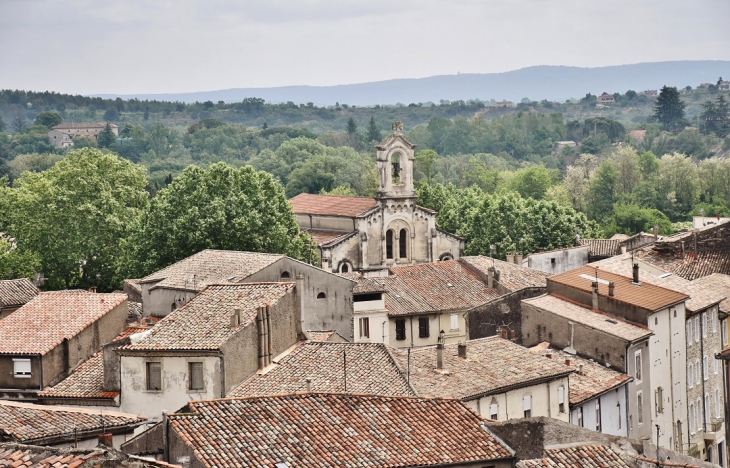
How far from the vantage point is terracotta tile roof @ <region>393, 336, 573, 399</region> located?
3593 centimetres

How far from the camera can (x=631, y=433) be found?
140 feet

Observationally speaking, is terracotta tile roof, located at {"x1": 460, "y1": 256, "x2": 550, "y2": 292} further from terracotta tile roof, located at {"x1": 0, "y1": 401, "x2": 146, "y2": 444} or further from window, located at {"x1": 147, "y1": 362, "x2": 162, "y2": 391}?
terracotta tile roof, located at {"x1": 0, "y1": 401, "x2": 146, "y2": 444}

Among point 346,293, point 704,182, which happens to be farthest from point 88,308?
point 704,182

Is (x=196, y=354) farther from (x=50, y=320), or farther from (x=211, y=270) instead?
(x=211, y=270)

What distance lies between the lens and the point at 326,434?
2688 centimetres

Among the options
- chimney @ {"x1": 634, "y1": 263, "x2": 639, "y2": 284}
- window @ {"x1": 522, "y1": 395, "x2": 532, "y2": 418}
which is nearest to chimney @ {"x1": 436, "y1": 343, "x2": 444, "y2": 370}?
window @ {"x1": 522, "y1": 395, "x2": 532, "y2": 418}

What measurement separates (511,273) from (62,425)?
37.1 metres

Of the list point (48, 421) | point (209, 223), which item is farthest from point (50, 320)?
point (209, 223)

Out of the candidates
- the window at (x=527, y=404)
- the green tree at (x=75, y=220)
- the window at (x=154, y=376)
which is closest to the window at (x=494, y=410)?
Answer: the window at (x=527, y=404)

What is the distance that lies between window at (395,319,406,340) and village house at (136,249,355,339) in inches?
255

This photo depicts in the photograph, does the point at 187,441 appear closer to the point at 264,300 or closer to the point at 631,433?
the point at 264,300

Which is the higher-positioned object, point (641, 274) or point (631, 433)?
point (641, 274)

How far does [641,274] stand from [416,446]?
2783cm

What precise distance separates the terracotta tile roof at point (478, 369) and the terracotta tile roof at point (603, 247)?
40016mm
